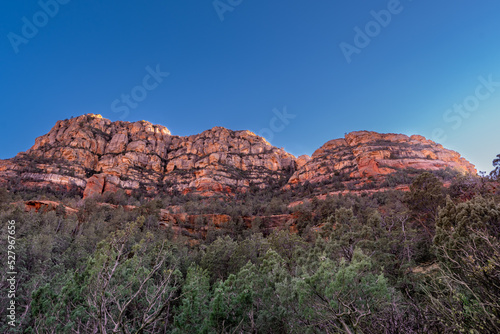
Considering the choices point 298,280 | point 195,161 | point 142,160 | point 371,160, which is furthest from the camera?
point 195,161

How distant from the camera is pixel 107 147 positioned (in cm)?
9412

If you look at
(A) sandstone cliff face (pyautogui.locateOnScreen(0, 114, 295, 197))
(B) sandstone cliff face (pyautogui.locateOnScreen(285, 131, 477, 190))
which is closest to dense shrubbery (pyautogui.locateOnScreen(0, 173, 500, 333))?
(B) sandstone cliff face (pyautogui.locateOnScreen(285, 131, 477, 190))

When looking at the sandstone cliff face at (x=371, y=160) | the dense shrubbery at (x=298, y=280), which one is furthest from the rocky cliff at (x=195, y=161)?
the dense shrubbery at (x=298, y=280)

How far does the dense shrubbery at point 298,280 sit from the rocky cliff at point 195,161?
129 feet

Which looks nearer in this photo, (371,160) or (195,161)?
(371,160)

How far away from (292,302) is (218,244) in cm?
1481

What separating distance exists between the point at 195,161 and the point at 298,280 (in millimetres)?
92029

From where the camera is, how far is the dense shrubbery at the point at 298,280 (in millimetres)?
3992

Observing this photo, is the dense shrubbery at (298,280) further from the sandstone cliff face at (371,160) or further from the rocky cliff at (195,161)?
the rocky cliff at (195,161)

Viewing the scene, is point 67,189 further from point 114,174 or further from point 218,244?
point 218,244

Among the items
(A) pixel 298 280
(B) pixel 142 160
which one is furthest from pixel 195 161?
(A) pixel 298 280

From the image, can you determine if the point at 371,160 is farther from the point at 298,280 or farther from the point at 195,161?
the point at 298,280

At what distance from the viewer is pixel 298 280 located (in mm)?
9234

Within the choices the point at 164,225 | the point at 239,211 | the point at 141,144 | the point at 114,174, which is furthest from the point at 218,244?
the point at 141,144
